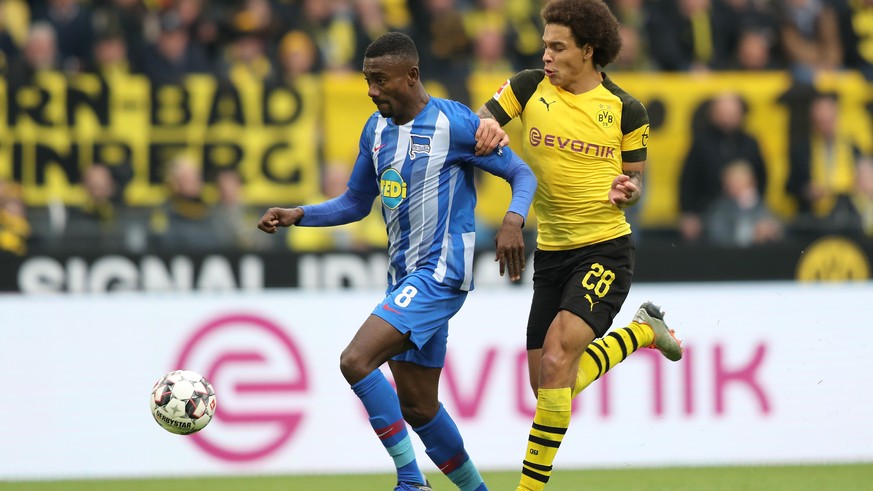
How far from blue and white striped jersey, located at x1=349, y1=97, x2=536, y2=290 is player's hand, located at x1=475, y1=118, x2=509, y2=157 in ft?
0.14

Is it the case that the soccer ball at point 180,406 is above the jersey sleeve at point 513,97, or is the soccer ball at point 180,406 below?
below

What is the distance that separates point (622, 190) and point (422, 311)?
3.73 ft

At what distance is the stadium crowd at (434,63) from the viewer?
12.6m

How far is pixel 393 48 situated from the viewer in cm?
693

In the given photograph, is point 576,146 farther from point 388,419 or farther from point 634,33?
point 634,33

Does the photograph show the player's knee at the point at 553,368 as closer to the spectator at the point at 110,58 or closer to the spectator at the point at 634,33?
the spectator at the point at 110,58

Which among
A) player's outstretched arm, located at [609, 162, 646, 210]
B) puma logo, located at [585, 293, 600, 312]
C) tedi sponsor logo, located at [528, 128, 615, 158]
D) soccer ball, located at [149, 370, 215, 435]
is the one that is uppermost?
tedi sponsor logo, located at [528, 128, 615, 158]

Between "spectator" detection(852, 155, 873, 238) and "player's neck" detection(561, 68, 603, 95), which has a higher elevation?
"player's neck" detection(561, 68, 603, 95)

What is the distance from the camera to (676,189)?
14.0 metres

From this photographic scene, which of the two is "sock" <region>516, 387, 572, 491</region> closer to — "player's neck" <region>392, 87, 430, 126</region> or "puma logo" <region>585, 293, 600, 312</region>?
"puma logo" <region>585, 293, 600, 312</region>

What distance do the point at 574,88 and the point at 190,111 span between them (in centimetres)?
682

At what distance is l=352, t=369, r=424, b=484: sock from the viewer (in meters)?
6.92

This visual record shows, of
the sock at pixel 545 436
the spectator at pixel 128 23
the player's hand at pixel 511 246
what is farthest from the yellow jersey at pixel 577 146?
the spectator at pixel 128 23

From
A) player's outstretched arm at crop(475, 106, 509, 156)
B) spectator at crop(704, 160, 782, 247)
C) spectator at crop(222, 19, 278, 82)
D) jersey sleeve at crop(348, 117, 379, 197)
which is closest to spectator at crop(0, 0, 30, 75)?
spectator at crop(222, 19, 278, 82)
